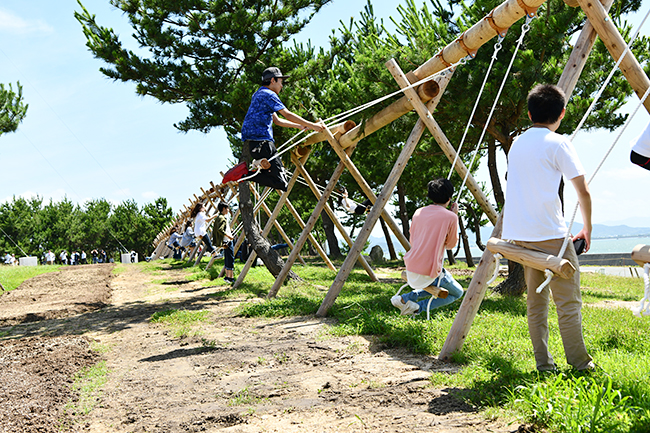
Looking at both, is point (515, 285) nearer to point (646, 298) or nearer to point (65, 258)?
point (646, 298)

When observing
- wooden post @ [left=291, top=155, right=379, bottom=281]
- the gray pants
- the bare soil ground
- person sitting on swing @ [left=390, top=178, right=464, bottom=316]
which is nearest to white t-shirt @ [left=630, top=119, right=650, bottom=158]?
the gray pants

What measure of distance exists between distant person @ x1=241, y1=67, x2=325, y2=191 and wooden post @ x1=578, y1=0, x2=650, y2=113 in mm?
3471

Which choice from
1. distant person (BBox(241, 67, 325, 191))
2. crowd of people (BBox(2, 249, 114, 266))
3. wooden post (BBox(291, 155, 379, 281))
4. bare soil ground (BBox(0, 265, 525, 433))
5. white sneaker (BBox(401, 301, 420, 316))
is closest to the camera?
bare soil ground (BBox(0, 265, 525, 433))

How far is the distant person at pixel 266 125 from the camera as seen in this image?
6.29m

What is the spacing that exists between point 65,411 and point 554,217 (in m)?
3.67

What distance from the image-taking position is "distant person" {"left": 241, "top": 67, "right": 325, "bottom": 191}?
629 centimetres

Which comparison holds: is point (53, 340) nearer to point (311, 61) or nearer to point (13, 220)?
point (311, 61)

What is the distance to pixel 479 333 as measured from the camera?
14.5 ft

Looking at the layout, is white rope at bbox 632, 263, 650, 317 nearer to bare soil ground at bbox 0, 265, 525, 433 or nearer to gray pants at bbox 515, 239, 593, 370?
gray pants at bbox 515, 239, 593, 370

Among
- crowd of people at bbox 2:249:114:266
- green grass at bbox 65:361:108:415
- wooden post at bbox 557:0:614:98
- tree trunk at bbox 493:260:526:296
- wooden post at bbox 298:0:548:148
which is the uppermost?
→ crowd of people at bbox 2:249:114:266

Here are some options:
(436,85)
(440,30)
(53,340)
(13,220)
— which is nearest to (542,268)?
(436,85)

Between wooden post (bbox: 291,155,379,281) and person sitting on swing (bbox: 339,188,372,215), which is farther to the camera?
wooden post (bbox: 291,155,379,281)

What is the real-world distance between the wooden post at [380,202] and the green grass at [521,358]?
222mm

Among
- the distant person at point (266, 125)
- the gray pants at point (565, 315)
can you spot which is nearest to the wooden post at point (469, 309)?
the gray pants at point (565, 315)
